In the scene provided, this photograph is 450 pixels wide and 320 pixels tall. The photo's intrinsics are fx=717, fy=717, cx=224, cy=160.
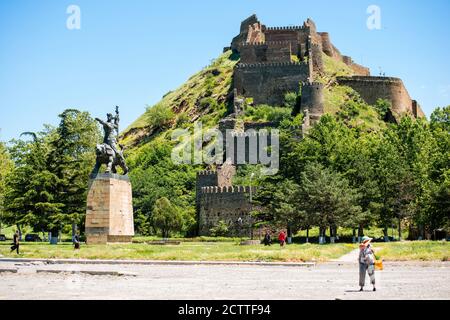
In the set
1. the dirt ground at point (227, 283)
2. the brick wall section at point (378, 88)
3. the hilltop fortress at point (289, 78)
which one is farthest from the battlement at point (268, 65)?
the dirt ground at point (227, 283)

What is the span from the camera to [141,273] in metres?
23.1

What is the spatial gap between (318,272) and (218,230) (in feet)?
140

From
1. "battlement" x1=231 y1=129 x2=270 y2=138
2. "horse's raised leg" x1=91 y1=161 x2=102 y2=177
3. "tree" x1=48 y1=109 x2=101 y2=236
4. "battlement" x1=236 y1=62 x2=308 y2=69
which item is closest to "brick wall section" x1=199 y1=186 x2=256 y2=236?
"tree" x1=48 y1=109 x2=101 y2=236

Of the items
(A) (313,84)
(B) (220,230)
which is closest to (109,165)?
(B) (220,230)

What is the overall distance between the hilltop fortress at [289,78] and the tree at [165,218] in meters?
6.85

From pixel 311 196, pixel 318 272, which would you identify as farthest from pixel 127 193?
pixel 318 272

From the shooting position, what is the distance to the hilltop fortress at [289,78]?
289 feet

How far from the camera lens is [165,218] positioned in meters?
65.1

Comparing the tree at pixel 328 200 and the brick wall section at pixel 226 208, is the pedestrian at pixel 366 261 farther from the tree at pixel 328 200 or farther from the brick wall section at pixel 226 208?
the brick wall section at pixel 226 208

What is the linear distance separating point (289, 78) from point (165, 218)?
37252mm

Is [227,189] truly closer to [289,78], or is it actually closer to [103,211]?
[103,211]

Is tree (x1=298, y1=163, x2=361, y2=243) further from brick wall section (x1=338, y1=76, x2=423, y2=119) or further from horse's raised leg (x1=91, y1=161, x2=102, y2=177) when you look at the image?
brick wall section (x1=338, y1=76, x2=423, y2=119)
